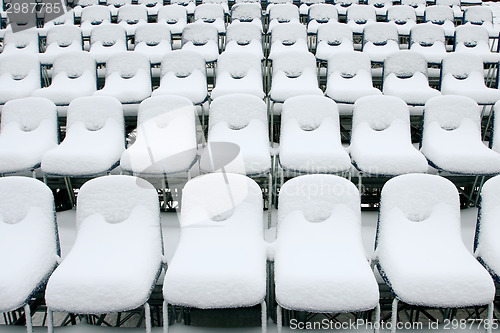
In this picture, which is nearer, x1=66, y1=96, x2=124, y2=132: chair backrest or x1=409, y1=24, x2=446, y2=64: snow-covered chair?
Answer: x1=66, y1=96, x2=124, y2=132: chair backrest

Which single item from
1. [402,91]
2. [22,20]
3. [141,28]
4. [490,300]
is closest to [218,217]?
[490,300]

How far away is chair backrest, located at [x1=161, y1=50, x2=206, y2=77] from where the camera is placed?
143 inches

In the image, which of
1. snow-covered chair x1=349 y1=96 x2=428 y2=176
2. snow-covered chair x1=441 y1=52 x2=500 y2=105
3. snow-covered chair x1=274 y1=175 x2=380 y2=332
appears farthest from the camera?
snow-covered chair x1=441 y1=52 x2=500 y2=105

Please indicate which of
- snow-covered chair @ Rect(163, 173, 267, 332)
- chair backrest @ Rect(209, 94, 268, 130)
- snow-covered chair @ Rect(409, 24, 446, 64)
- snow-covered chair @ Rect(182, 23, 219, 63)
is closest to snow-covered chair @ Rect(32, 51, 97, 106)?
snow-covered chair @ Rect(182, 23, 219, 63)

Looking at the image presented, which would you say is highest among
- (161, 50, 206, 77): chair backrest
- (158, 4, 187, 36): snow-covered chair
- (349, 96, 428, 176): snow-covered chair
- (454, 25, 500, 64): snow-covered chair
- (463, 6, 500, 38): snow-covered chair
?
(158, 4, 187, 36): snow-covered chair

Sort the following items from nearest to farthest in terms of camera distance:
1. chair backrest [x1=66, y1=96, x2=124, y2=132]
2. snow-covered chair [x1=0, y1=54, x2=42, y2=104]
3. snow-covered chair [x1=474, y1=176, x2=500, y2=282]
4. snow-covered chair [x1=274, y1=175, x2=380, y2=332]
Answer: snow-covered chair [x1=274, y1=175, x2=380, y2=332] < snow-covered chair [x1=474, y1=176, x2=500, y2=282] < chair backrest [x1=66, y1=96, x2=124, y2=132] < snow-covered chair [x1=0, y1=54, x2=42, y2=104]

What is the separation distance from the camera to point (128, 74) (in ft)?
12.0

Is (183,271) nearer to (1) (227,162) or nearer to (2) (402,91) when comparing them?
(1) (227,162)

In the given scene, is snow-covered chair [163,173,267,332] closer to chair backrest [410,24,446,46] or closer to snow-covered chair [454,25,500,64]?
chair backrest [410,24,446,46]

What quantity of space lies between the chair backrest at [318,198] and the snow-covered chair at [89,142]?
1.16 meters

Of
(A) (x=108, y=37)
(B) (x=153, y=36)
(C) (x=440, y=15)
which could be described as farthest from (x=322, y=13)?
(A) (x=108, y=37)

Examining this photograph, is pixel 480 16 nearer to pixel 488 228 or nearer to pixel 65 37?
pixel 488 228

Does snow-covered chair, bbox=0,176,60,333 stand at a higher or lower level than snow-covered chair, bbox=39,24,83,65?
lower

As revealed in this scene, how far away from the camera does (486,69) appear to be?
4512 millimetres
